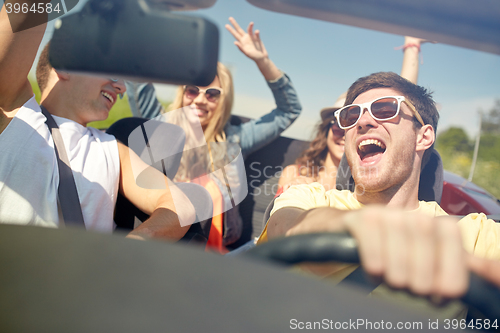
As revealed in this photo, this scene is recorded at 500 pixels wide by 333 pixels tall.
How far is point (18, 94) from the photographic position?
60.4 inches

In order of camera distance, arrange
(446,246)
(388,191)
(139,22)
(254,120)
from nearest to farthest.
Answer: (446,246)
(139,22)
(388,191)
(254,120)

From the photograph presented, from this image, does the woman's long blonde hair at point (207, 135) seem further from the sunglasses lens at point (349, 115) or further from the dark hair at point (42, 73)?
the sunglasses lens at point (349, 115)

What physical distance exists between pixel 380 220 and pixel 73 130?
1.58m

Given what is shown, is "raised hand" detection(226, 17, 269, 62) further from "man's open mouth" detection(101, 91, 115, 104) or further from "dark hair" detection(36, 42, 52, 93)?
"dark hair" detection(36, 42, 52, 93)

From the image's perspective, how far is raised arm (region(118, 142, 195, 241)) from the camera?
170 cm

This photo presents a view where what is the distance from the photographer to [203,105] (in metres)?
2.49

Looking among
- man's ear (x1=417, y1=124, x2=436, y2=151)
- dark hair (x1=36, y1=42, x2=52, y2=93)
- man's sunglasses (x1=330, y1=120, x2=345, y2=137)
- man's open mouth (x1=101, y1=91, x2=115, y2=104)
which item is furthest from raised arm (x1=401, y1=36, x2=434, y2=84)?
dark hair (x1=36, y1=42, x2=52, y2=93)

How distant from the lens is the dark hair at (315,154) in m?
2.28

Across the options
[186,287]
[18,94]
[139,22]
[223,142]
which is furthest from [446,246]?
[223,142]

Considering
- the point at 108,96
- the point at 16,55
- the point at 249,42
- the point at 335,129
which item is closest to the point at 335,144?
the point at 335,129

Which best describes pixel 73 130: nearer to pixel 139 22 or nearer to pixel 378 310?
pixel 139 22

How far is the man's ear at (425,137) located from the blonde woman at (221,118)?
1002 millimetres

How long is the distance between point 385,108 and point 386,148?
166 mm

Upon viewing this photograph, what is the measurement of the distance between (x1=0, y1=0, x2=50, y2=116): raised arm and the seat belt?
0.19 m
